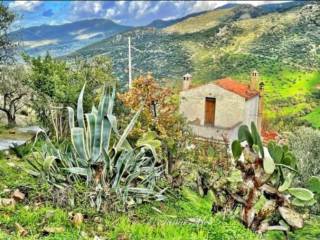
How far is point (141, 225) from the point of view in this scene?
582cm

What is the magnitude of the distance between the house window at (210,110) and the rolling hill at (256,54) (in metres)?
8.25

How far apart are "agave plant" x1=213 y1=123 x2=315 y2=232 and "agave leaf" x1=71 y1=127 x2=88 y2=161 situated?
2.01 metres

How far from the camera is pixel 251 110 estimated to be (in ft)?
114

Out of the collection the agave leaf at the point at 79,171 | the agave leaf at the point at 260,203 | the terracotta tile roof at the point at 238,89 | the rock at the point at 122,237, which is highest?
the agave leaf at the point at 79,171

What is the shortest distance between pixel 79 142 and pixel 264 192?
2593mm

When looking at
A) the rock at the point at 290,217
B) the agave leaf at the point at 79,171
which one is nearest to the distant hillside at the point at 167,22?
the rock at the point at 290,217

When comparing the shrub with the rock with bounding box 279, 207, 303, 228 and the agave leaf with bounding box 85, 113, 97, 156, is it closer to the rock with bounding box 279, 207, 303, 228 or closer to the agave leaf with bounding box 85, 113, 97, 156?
the rock with bounding box 279, 207, 303, 228

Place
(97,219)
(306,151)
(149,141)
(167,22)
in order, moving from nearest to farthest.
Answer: (97,219)
(149,141)
(306,151)
(167,22)

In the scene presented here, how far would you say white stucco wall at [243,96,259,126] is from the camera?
33656mm

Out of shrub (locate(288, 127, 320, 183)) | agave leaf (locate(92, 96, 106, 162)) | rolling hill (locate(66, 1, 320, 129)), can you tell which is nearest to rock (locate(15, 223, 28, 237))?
agave leaf (locate(92, 96, 106, 162))

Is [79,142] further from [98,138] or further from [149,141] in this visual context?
[149,141]

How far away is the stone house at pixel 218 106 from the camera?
32.8m

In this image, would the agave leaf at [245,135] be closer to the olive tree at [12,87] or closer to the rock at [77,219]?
the rock at [77,219]

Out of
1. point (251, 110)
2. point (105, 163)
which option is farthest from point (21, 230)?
point (251, 110)
